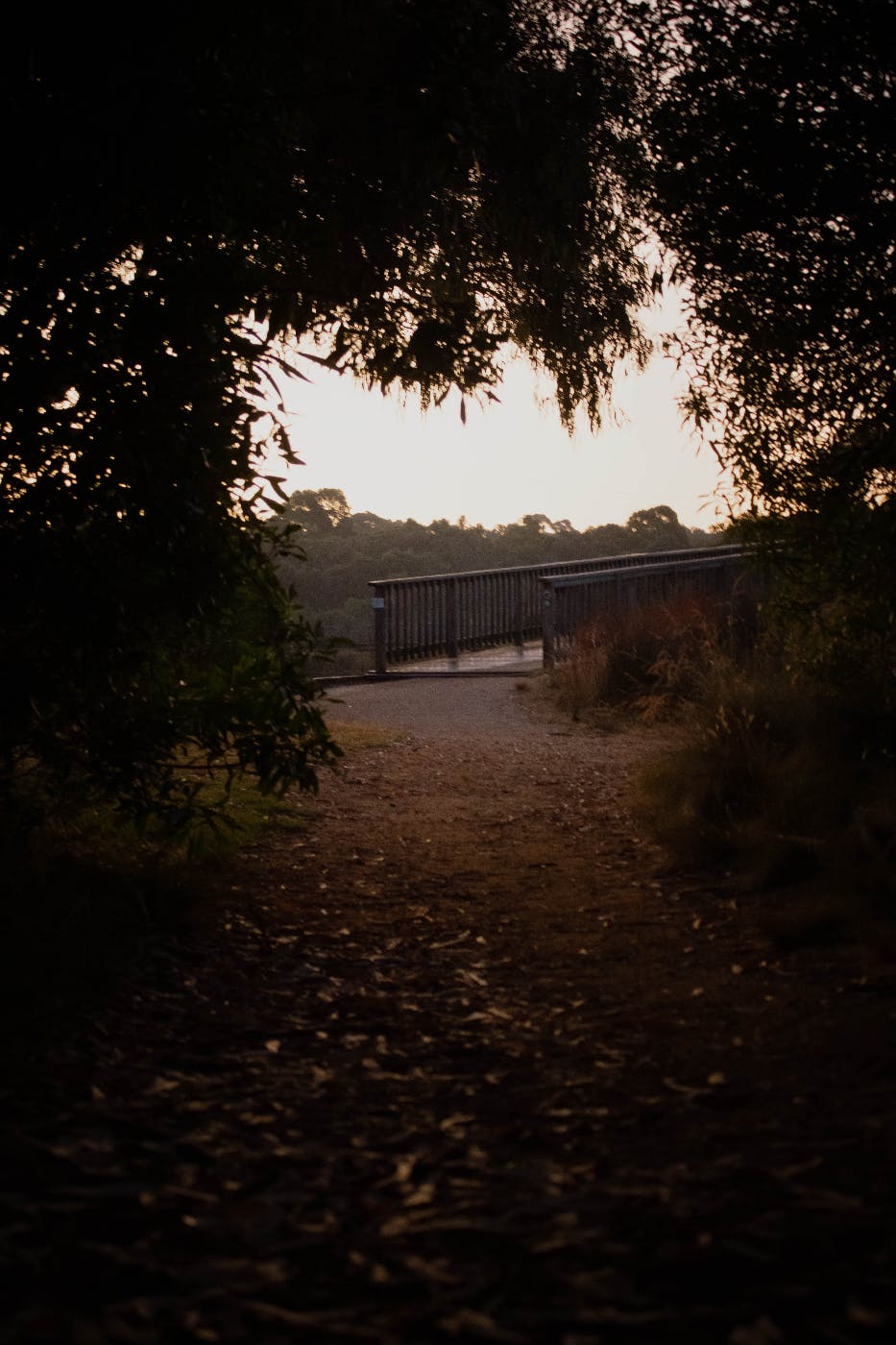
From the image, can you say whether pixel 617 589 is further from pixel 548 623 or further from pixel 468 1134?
pixel 468 1134

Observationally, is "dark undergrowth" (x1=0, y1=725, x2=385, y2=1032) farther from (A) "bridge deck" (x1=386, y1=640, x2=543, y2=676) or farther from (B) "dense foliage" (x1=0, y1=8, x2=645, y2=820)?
(A) "bridge deck" (x1=386, y1=640, x2=543, y2=676)

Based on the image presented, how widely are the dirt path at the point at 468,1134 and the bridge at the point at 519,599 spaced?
1009cm

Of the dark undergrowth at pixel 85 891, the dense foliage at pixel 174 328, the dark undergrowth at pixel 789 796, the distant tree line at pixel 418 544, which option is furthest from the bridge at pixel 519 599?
the dense foliage at pixel 174 328

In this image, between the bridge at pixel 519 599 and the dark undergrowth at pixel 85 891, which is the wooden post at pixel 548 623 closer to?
the bridge at pixel 519 599

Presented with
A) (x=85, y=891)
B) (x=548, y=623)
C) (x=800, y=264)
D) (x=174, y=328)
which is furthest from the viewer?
(x=548, y=623)

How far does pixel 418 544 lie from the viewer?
33.0 m

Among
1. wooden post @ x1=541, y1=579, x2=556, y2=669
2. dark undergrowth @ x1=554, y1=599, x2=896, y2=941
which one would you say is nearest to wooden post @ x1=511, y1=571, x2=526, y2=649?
wooden post @ x1=541, y1=579, x2=556, y2=669

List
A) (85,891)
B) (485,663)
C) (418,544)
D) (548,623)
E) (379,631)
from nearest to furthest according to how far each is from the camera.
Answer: (85,891), (548,623), (379,631), (485,663), (418,544)

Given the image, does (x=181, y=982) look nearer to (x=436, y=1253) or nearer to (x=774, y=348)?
(x=436, y=1253)

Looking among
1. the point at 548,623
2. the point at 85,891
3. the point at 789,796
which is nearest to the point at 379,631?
the point at 548,623

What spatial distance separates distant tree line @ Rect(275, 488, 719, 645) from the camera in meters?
29.8

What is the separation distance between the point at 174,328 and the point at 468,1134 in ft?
9.27

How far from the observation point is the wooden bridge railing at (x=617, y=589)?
15.2 m

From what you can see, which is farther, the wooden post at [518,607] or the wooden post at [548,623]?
the wooden post at [518,607]
